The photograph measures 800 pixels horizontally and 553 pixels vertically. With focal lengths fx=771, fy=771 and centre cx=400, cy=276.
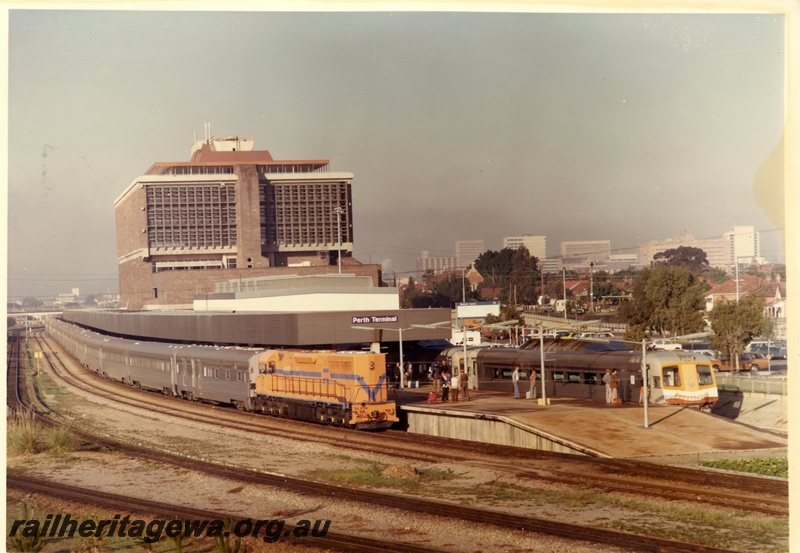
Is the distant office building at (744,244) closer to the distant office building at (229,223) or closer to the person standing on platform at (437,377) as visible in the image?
the person standing on platform at (437,377)

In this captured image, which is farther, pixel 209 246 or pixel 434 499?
pixel 209 246

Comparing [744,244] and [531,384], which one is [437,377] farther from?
[744,244]

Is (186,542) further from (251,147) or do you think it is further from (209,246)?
(251,147)

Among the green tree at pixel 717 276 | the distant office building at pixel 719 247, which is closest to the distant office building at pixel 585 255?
the distant office building at pixel 719 247

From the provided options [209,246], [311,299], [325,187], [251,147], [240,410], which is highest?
[251,147]

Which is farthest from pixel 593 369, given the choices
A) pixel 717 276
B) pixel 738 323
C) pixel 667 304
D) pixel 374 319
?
pixel 717 276

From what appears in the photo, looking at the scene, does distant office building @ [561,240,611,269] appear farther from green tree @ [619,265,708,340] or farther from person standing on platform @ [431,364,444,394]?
person standing on platform @ [431,364,444,394]

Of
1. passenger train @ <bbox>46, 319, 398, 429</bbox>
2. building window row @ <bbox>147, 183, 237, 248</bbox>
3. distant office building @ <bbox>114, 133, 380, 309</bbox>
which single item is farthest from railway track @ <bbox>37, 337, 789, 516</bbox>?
building window row @ <bbox>147, 183, 237, 248</bbox>

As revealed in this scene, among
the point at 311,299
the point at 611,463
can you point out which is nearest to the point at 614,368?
the point at 611,463
